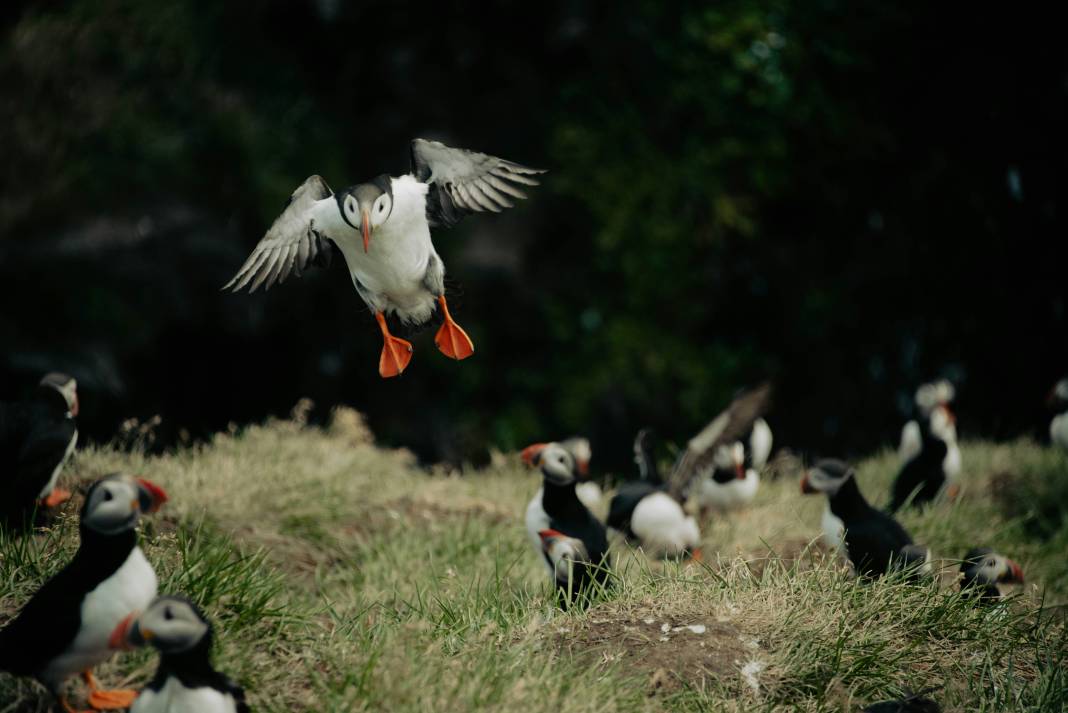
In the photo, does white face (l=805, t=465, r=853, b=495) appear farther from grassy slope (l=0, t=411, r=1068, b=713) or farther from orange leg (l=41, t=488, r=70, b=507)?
orange leg (l=41, t=488, r=70, b=507)

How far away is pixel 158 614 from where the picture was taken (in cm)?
269

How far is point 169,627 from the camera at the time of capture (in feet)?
8.72

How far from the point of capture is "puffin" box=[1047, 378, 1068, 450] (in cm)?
654

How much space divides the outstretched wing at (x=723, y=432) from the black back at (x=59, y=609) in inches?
127

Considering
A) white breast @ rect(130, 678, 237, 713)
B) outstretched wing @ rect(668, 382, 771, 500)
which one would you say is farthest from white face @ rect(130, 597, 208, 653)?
outstretched wing @ rect(668, 382, 771, 500)

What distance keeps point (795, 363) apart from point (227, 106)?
568cm

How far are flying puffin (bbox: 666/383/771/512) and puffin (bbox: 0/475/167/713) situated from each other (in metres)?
3.06

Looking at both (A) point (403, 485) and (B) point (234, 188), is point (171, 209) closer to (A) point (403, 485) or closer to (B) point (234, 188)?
(B) point (234, 188)

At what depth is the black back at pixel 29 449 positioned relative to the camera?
Answer: 3.94 metres

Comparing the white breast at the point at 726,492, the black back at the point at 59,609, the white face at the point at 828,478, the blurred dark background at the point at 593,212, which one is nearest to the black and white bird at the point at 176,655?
the black back at the point at 59,609

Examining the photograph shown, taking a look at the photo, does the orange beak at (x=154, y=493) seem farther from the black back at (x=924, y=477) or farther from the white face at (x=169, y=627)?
the black back at (x=924, y=477)

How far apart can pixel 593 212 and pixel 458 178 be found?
22.1 feet

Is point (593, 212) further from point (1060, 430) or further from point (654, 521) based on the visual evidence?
point (654, 521)

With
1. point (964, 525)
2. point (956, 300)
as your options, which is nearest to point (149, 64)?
point (956, 300)
